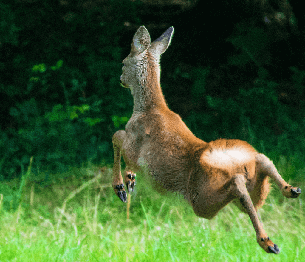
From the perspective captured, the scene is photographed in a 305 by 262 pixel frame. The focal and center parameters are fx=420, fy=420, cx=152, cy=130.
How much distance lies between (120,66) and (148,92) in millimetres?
3319

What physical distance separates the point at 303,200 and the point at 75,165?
8.78 ft

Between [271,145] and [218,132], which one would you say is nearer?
[271,145]

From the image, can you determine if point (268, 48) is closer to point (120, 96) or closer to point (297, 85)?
point (297, 85)

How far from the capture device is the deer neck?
265cm

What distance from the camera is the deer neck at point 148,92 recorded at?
2650 millimetres

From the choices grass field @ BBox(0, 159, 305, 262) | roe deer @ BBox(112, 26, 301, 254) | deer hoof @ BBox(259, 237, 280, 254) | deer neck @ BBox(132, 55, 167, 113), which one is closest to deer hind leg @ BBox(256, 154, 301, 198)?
roe deer @ BBox(112, 26, 301, 254)

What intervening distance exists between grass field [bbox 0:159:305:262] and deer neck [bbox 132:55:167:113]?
0.49 meters

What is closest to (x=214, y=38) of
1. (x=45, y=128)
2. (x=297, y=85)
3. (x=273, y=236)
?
(x=297, y=85)

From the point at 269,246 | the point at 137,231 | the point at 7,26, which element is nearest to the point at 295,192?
the point at 269,246

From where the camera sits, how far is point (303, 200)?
12.9 feet

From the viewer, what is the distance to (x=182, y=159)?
2.32 meters

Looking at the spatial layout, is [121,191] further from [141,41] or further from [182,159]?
[141,41]

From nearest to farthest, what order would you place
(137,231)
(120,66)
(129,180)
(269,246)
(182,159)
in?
(269,246) → (182,159) → (129,180) → (137,231) → (120,66)

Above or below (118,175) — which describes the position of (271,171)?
above
